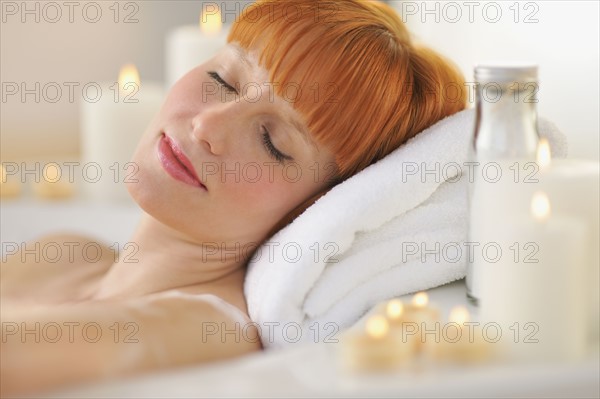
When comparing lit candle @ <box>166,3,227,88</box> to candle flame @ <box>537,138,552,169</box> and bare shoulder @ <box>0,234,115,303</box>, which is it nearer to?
bare shoulder @ <box>0,234,115,303</box>

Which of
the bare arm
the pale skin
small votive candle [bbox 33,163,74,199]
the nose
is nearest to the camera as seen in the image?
the bare arm

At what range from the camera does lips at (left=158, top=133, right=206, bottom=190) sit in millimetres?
1308

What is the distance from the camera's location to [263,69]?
131 centimetres

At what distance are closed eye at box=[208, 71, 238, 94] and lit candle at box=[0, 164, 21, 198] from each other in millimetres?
805

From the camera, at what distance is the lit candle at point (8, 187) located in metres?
2.00

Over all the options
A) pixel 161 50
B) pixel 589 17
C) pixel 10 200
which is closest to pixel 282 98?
pixel 589 17

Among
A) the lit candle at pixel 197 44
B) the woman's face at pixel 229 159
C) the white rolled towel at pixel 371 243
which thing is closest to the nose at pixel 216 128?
the woman's face at pixel 229 159

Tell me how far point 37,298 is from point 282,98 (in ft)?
1.57

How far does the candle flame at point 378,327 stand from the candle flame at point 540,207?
0.60 ft

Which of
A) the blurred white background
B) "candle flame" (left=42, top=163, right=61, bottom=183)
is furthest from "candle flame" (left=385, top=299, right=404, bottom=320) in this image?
"candle flame" (left=42, top=163, right=61, bottom=183)

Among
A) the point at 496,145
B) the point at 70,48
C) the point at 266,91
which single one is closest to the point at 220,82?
the point at 266,91

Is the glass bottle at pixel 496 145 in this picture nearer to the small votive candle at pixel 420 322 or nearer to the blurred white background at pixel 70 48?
the small votive candle at pixel 420 322

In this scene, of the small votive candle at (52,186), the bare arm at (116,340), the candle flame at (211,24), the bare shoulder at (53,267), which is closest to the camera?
the bare arm at (116,340)

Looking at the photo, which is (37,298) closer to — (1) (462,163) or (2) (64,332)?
(2) (64,332)
